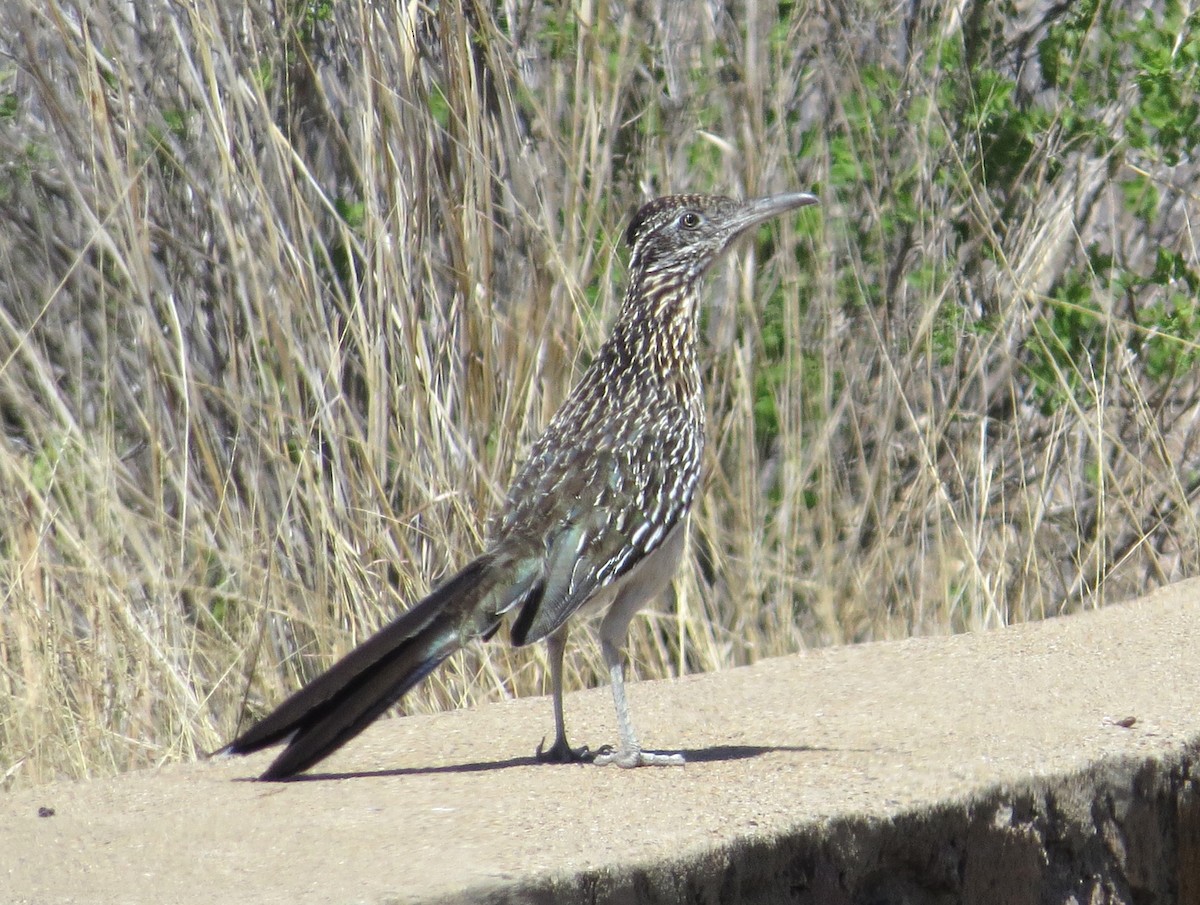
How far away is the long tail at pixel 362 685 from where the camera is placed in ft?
11.4

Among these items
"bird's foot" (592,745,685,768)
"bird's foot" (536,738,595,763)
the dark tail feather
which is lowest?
"bird's foot" (536,738,595,763)

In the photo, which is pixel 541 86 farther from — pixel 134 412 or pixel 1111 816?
pixel 1111 816

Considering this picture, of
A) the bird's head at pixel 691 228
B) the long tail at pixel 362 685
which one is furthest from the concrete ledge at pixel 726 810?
the bird's head at pixel 691 228

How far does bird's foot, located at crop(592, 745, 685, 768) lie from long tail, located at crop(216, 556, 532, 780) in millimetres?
422

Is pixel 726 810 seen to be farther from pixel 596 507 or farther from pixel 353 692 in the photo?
Result: pixel 596 507

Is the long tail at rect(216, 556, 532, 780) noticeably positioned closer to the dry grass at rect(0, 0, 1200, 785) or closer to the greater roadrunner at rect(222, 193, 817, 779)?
the greater roadrunner at rect(222, 193, 817, 779)

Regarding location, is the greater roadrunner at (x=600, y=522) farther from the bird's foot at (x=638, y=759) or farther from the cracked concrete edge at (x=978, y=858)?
the cracked concrete edge at (x=978, y=858)

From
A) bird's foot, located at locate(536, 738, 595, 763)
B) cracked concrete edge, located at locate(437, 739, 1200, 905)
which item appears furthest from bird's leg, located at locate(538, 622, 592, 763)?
cracked concrete edge, located at locate(437, 739, 1200, 905)

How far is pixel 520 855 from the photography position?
111 inches

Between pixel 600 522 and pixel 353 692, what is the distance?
72 centimetres

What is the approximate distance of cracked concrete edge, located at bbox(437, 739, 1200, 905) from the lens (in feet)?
9.33

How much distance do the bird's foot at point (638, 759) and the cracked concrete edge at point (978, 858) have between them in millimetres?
686

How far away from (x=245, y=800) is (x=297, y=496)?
170 cm

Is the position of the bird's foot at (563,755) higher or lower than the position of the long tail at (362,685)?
lower
